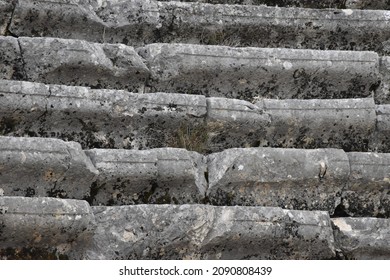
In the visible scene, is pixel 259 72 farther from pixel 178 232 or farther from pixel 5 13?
pixel 5 13

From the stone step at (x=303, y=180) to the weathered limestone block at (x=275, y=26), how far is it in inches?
34.8

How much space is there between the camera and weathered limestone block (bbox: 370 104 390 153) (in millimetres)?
4152

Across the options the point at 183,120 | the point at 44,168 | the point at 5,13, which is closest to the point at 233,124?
the point at 183,120

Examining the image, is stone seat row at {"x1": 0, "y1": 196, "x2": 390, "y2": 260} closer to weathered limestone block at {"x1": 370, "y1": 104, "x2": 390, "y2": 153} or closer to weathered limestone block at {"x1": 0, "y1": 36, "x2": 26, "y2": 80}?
weathered limestone block at {"x1": 370, "y1": 104, "x2": 390, "y2": 153}

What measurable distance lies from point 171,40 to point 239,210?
125cm

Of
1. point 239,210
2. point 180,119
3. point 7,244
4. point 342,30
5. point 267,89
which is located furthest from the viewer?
point 342,30

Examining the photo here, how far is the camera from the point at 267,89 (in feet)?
13.8

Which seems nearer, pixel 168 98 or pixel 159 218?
pixel 159 218

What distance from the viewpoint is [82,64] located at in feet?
12.8

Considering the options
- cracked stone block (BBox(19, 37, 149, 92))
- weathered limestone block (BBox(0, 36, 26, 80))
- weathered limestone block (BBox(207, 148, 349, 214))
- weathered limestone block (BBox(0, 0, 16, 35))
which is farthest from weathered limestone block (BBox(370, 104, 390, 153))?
weathered limestone block (BBox(0, 0, 16, 35))

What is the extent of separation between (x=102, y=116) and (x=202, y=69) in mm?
Answer: 670

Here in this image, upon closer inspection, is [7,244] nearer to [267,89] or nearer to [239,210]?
[239,210]
